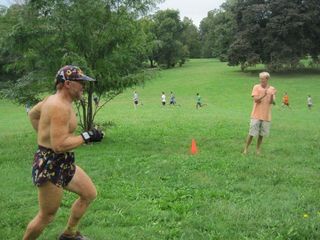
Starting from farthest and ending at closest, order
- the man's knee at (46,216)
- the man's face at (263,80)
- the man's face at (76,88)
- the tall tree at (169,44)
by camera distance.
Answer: the tall tree at (169,44) → the man's face at (263,80) → the man's knee at (46,216) → the man's face at (76,88)

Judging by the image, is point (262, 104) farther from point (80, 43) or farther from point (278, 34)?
point (278, 34)

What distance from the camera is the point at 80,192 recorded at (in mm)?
5270

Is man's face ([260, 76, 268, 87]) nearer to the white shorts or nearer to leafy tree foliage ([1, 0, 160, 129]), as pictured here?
the white shorts

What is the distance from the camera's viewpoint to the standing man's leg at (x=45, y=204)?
4.98 metres

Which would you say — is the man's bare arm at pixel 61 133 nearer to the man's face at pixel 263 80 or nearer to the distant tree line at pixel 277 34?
the man's face at pixel 263 80

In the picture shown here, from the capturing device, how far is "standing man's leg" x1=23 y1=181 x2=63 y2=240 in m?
4.98

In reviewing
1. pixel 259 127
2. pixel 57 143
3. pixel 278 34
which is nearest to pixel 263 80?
pixel 259 127

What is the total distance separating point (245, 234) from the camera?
230 inches

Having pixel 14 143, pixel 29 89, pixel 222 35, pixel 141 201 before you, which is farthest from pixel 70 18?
pixel 222 35

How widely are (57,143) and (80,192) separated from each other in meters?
0.80

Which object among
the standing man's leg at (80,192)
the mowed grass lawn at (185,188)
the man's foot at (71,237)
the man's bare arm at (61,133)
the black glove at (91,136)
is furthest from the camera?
the mowed grass lawn at (185,188)

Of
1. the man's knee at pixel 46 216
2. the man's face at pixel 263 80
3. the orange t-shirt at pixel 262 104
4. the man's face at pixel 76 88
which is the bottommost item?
the man's knee at pixel 46 216

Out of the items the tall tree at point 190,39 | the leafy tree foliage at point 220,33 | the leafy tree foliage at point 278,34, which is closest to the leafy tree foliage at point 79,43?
the leafy tree foliage at point 278,34

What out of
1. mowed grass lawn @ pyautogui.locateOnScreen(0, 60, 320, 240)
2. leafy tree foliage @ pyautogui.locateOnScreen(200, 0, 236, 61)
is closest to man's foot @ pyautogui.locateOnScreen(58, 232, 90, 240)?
mowed grass lawn @ pyautogui.locateOnScreen(0, 60, 320, 240)
